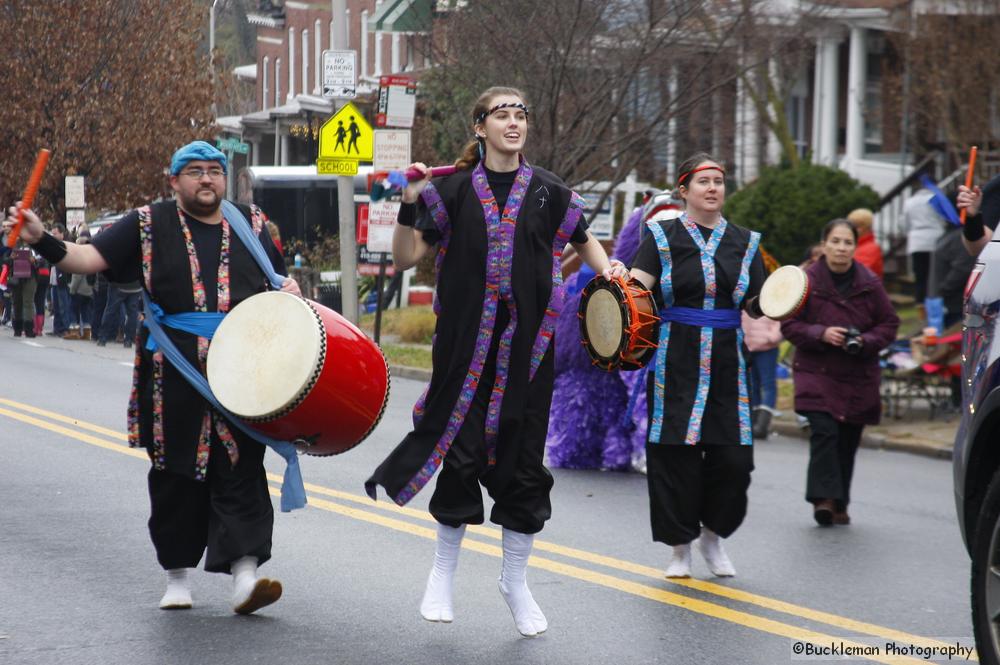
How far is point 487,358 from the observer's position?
6109mm

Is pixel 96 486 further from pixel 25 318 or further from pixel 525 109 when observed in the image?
pixel 25 318

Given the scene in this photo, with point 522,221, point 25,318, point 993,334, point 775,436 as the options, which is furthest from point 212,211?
point 25,318

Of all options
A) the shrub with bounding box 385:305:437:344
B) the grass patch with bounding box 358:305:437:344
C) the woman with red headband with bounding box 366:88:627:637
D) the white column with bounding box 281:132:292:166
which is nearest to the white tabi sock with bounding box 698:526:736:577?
the woman with red headband with bounding box 366:88:627:637

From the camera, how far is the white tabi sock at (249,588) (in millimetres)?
6230

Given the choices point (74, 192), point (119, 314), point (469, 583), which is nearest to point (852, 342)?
point (469, 583)

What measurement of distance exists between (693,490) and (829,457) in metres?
2.07

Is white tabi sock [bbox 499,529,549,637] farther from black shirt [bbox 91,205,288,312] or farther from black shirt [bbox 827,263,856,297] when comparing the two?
black shirt [bbox 827,263,856,297]

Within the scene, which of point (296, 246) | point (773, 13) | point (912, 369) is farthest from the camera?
point (296, 246)

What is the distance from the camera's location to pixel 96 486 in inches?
384

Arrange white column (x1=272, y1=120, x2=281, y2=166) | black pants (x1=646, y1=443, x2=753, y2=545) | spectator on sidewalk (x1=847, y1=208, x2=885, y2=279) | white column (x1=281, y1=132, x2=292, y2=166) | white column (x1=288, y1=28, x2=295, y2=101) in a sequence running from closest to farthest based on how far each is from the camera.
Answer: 1. black pants (x1=646, y1=443, x2=753, y2=545)
2. spectator on sidewalk (x1=847, y1=208, x2=885, y2=279)
3. white column (x1=288, y1=28, x2=295, y2=101)
4. white column (x1=272, y1=120, x2=281, y2=166)
5. white column (x1=281, y1=132, x2=292, y2=166)

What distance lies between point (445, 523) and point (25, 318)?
21488 mm

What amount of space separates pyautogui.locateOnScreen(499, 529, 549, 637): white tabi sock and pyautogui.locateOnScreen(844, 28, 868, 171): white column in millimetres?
20432

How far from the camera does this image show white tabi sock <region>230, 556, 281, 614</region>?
623 centimetres

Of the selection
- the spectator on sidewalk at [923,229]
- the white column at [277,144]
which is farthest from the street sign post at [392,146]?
the white column at [277,144]
